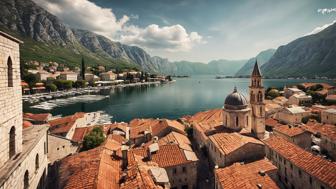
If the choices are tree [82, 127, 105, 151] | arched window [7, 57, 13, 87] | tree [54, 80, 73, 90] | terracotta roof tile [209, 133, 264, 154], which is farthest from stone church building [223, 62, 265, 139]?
tree [54, 80, 73, 90]

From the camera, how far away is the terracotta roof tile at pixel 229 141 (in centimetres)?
2517

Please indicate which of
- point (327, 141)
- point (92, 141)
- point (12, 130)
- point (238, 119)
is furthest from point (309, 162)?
point (92, 141)

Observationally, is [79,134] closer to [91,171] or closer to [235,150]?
[91,171]

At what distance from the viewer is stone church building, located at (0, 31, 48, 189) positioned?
10898 mm

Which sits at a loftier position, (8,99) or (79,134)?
(8,99)

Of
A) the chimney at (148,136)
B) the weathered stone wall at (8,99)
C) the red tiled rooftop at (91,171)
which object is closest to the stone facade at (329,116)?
the chimney at (148,136)

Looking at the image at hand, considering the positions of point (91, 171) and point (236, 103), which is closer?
point (91, 171)

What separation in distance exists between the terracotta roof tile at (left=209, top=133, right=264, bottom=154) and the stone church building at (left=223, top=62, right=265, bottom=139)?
5.94m

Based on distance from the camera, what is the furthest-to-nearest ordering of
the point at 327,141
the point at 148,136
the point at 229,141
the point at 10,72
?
the point at 148,136
the point at 327,141
the point at 229,141
the point at 10,72

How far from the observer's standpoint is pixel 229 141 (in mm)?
27078

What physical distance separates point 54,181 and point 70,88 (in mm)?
139110

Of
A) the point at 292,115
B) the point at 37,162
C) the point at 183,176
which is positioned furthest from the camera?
the point at 292,115

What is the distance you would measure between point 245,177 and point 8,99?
816 inches

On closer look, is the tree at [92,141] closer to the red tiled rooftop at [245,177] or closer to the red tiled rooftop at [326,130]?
the red tiled rooftop at [245,177]
